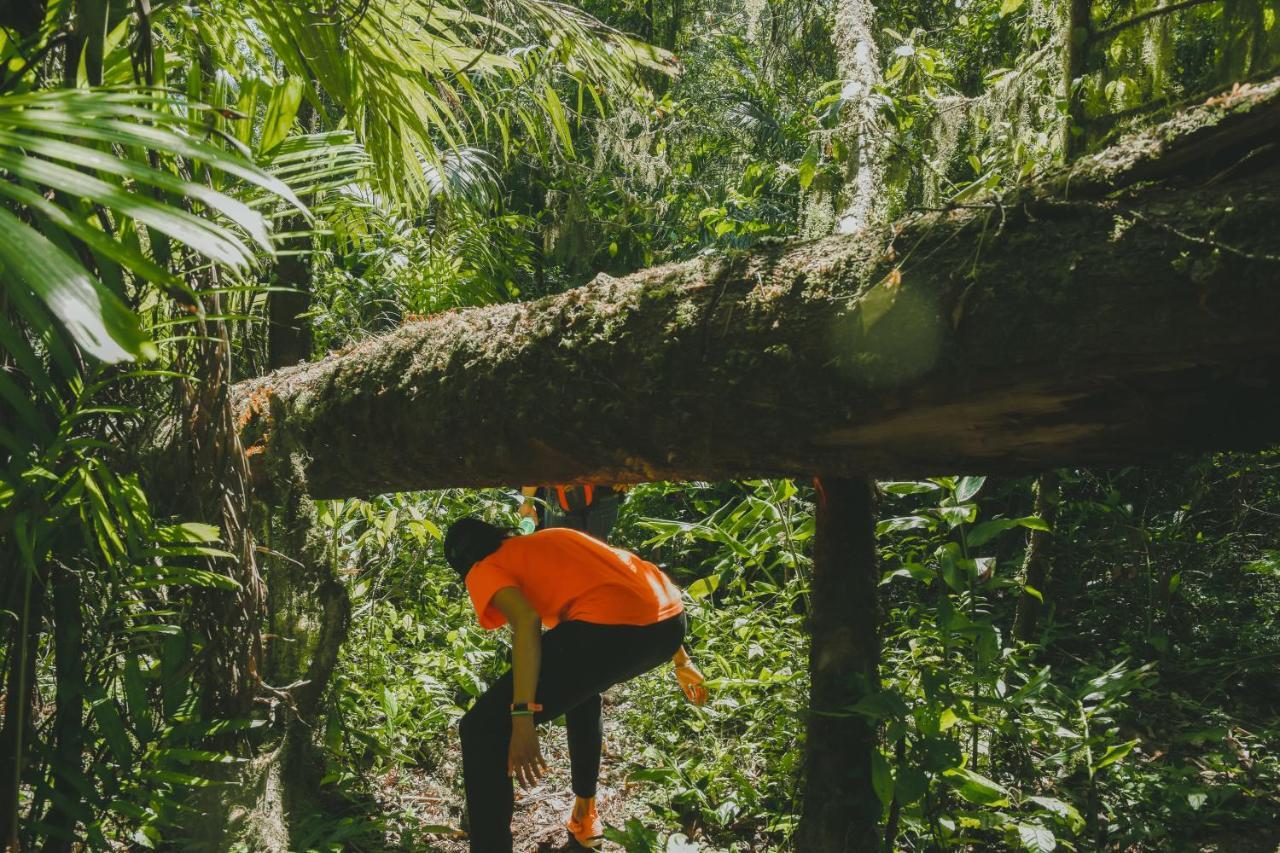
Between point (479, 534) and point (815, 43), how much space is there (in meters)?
8.44

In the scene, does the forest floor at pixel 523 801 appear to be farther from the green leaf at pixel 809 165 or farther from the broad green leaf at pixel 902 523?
the green leaf at pixel 809 165

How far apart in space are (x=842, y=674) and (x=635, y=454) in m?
0.95

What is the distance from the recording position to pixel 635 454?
2.51 m

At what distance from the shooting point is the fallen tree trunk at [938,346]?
1.63m

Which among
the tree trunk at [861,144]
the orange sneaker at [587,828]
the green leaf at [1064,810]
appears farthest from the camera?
the tree trunk at [861,144]

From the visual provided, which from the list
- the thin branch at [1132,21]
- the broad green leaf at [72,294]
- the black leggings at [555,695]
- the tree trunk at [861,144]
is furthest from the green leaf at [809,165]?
the broad green leaf at [72,294]

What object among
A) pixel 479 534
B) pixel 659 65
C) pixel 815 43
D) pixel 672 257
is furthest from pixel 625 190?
pixel 479 534

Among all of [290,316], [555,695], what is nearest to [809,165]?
[555,695]

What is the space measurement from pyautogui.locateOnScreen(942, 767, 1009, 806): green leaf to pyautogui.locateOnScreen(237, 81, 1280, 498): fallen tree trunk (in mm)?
976

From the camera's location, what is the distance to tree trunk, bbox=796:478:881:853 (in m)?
2.55

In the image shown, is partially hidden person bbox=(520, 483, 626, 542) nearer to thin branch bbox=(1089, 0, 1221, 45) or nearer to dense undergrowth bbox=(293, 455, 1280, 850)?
dense undergrowth bbox=(293, 455, 1280, 850)

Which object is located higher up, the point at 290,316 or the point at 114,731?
the point at 290,316

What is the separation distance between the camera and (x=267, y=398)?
11.5 feet

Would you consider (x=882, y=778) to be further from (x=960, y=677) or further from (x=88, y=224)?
(x=88, y=224)
